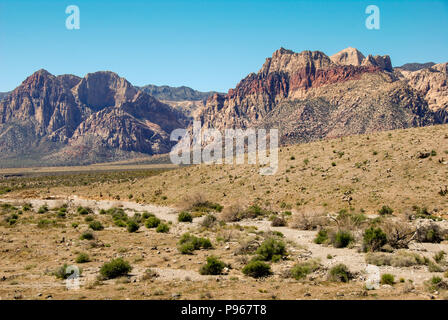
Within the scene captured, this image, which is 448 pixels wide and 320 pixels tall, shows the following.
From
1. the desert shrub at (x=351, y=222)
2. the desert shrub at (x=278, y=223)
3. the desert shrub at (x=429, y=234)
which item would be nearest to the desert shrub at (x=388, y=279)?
the desert shrub at (x=429, y=234)

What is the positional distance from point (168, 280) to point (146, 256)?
16.1ft

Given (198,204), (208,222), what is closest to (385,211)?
(208,222)

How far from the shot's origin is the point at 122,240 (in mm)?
23031

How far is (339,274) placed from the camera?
1312cm

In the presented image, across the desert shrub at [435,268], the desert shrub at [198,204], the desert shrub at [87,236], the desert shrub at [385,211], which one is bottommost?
the desert shrub at [198,204]

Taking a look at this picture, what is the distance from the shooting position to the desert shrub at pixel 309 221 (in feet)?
82.5

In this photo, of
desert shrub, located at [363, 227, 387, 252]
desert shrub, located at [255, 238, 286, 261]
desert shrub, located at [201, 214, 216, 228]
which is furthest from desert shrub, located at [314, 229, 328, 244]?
desert shrub, located at [201, 214, 216, 228]

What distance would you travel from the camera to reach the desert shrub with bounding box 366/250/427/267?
572 inches

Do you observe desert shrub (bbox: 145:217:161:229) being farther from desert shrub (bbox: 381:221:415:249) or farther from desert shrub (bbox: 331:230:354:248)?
desert shrub (bbox: 381:221:415:249)

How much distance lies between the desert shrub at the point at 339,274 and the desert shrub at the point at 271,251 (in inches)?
132

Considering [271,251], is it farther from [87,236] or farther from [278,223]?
[87,236]

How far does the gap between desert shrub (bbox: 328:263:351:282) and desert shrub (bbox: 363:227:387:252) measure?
4.41m

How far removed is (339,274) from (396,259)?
3300 millimetres

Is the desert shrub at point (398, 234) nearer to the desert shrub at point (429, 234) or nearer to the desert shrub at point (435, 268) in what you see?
the desert shrub at point (429, 234)
